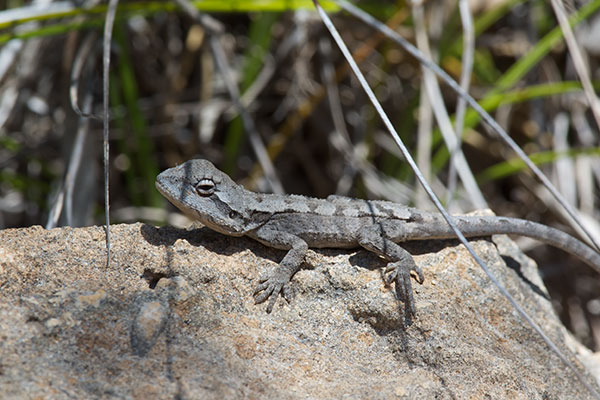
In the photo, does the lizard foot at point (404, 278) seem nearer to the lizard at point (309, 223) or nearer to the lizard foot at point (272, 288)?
the lizard at point (309, 223)

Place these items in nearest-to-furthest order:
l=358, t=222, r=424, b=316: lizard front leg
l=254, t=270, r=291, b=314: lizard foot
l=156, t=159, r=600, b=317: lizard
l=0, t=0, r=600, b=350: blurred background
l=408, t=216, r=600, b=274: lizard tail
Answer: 1. l=254, t=270, r=291, b=314: lizard foot
2. l=358, t=222, r=424, b=316: lizard front leg
3. l=156, t=159, r=600, b=317: lizard
4. l=408, t=216, r=600, b=274: lizard tail
5. l=0, t=0, r=600, b=350: blurred background

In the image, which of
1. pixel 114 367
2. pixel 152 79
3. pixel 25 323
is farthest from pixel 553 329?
pixel 152 79

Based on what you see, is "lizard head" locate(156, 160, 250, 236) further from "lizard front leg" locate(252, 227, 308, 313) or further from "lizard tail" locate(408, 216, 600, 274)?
"lizard tail" locate(408, 216, 600, 274)

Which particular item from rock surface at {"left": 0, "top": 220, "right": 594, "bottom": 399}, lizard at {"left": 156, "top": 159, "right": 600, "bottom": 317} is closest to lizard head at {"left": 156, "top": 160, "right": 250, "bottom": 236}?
lizard at {"left": 156, "top": 159, "right": 600, "bottom": 317}

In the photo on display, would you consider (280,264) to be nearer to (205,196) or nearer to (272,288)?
(272,288)

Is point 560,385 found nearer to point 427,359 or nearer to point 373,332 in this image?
point 427,359

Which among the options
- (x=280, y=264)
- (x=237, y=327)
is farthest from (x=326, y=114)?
(x=237, y=327)

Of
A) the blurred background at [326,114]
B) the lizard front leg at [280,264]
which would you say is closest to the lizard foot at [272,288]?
the lizard front leg at [280,264]
